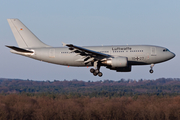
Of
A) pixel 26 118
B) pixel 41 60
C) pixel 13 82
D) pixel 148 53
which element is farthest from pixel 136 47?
pixel 13 82

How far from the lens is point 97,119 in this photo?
57.0 m

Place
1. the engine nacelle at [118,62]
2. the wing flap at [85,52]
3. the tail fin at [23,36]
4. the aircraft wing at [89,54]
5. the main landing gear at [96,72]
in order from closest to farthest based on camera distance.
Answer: the wing flap at [85,52], the aircraft wing at [89,54], the engine nacelle at [118,62], the main landing gear at [96,72], the tail fin at [23,36]

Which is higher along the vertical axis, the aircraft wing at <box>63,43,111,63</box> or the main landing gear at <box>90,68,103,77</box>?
the aircraft wing at <box>63,43,111,63</box>

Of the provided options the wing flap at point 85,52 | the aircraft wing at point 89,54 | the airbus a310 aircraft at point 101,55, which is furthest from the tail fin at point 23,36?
the wing flap at point 85,52

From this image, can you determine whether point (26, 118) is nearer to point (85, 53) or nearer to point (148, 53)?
point (85, 53)

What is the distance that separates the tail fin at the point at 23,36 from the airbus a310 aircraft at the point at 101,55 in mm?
181

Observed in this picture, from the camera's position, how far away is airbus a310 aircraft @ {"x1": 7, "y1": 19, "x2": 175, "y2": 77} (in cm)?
4457

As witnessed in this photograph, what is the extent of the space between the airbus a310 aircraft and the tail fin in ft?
0.59

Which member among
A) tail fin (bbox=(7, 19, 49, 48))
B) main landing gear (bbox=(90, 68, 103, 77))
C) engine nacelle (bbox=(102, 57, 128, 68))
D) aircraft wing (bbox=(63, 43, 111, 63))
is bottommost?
main landing gear (bbox=(90, 68, 103, 77))

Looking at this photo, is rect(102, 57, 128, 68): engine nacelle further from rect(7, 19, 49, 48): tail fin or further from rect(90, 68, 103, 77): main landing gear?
rect(7, 19, 49, 48): tail fin

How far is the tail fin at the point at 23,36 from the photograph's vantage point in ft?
164

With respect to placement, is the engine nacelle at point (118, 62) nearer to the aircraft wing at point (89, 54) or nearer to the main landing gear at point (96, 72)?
the aircraft wing at point (89, 54)

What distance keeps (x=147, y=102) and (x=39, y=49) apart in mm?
27427

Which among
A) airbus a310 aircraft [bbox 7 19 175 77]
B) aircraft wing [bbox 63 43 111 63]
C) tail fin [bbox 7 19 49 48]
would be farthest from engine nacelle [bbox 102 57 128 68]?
tail fin [bbox 7 19 49 48]
